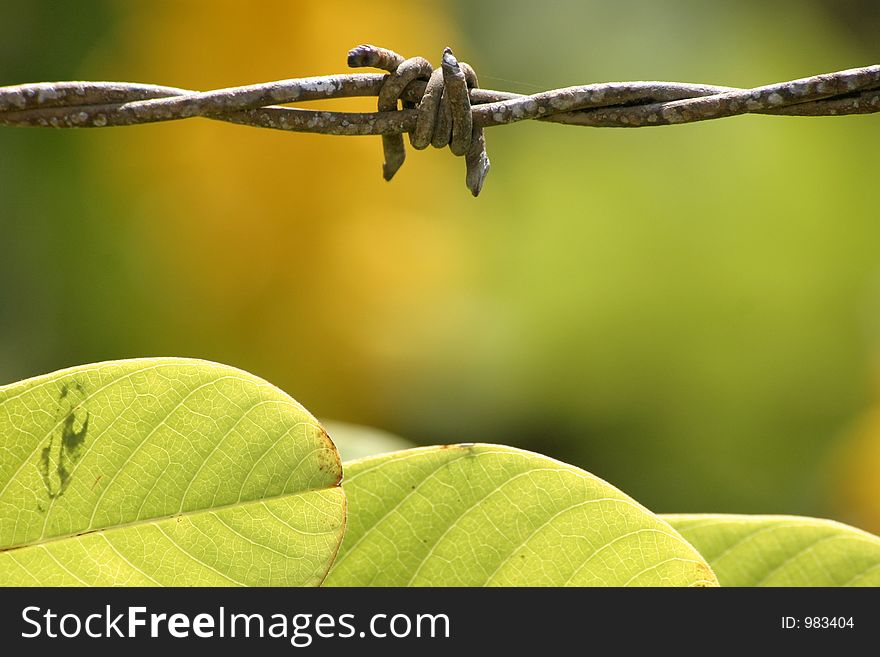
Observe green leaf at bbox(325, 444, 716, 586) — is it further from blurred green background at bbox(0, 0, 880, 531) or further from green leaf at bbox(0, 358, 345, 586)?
blurred green background at bbox(0, 0, 880, 531)

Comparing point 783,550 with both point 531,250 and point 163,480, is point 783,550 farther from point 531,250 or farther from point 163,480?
point 531,250

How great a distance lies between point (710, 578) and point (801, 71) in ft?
12.6

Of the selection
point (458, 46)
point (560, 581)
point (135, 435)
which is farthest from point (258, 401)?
point (458, 46)

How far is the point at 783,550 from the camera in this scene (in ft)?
2.72

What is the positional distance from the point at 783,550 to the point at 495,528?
11.9 inches

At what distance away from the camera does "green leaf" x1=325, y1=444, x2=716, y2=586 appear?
0.68 m

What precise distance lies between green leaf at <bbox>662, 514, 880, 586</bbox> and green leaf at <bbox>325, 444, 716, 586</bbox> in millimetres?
126

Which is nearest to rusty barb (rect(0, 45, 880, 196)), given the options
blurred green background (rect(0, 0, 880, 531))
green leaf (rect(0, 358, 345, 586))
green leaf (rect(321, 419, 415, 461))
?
green leaf (rect(0, 358, 345, 586))

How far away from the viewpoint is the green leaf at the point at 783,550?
2.66 ft

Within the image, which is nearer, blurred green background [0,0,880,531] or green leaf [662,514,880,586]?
green leaf [662,514,880,586]

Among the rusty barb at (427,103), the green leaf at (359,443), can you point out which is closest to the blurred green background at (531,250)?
the green leaf at (359,443)

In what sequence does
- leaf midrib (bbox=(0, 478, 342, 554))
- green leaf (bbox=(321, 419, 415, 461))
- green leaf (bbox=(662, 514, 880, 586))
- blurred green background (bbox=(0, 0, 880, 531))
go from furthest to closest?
1. blurred green background (bbox=(0, 0, 880, 531))
2. green leaf (bbox=(321, 419, 415, 461))
3. green leaf (bbox=(662, 514, 880, 586))
4. leaf midrib (bbox=(0, 478, 342, 554))

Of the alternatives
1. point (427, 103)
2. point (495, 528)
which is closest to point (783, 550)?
point (495, 528)

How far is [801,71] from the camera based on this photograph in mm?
4000
